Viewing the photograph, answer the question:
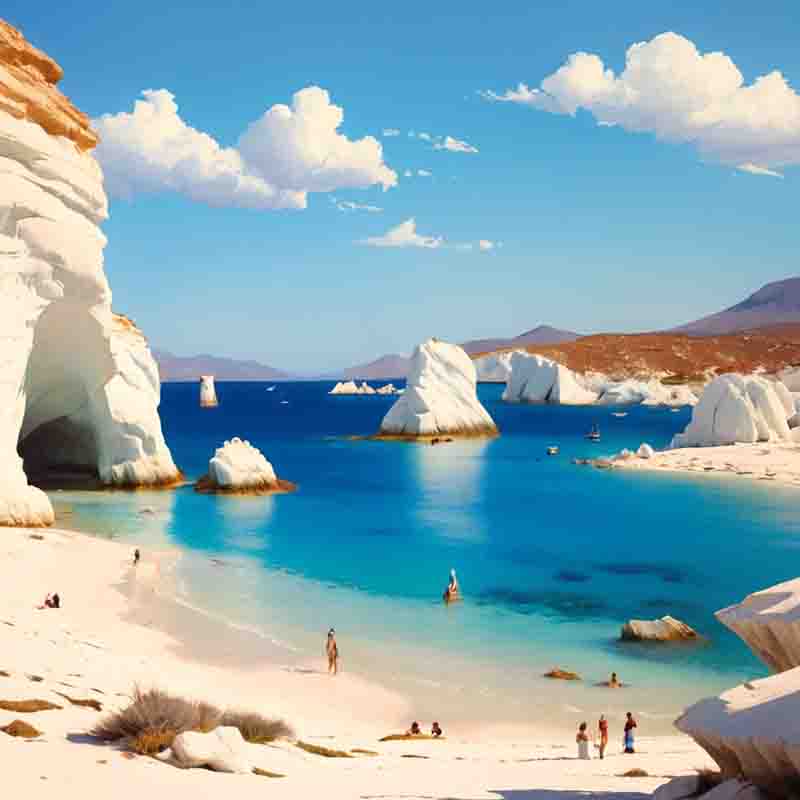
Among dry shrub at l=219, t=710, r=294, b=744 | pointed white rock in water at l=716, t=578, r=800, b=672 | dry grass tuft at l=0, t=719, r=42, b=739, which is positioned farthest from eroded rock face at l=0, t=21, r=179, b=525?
pointed white rock in water at l=716, t=578, r=800, b=672

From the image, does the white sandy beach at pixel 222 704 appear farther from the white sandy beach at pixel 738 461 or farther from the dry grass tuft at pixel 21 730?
the white sandy beach at pixel 738 461

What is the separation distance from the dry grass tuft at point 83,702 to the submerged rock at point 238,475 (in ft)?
105

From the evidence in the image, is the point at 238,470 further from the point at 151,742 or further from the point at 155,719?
the point at 151,742

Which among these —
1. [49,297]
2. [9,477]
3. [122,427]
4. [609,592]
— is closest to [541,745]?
[609,592]

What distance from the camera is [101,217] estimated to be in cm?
3506

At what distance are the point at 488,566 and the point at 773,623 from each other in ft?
68.0

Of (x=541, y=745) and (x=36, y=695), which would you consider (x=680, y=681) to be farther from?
(x=36, y=695)

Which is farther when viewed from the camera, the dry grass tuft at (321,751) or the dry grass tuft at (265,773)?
the dry grass tuft at (321,751)

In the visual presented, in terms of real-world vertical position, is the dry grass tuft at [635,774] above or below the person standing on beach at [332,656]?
above

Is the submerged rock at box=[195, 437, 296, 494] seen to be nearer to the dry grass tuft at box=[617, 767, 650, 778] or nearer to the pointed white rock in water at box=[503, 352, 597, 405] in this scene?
the dry grass tuft at box=[617, 767, 650, 778]

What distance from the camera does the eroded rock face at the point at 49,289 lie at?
2972 centimetres

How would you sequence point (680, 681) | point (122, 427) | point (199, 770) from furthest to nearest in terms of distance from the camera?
1. point (122, 427)
2. point (680, 681)
3. point (199, 770)

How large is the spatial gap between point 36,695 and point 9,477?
19.4 metres

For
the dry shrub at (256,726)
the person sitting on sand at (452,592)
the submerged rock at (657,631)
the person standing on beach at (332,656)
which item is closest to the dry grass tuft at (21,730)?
the dry shrub at (256,726)
